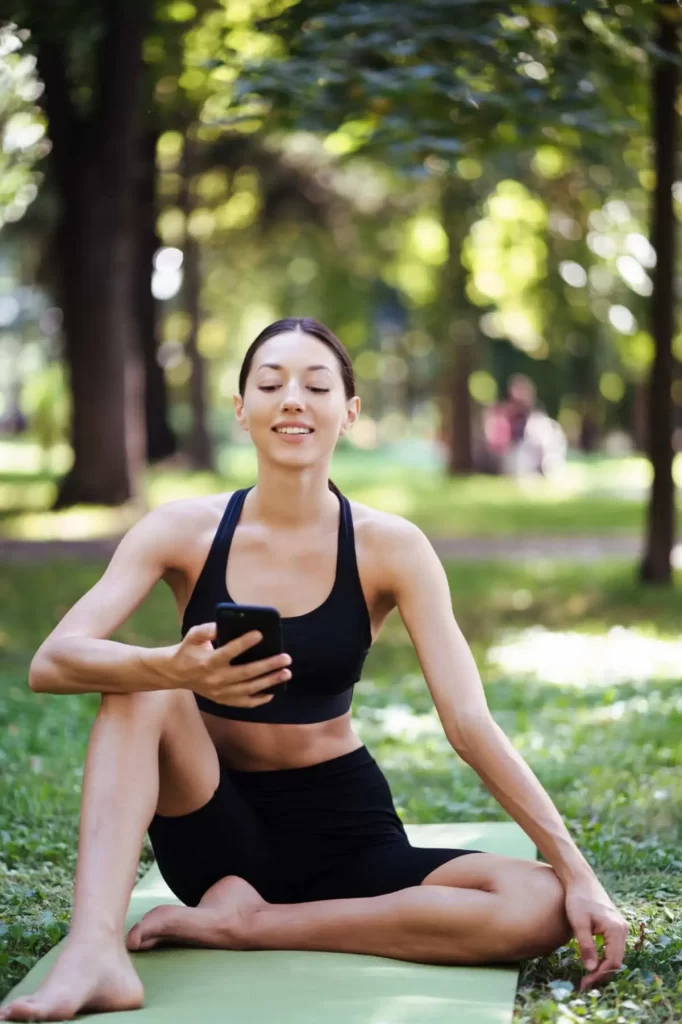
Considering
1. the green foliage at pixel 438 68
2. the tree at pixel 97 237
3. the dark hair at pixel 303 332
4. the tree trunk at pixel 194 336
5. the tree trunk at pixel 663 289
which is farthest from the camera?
the tree trunk at pixel 194 336

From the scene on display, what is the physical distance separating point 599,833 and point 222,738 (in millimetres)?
1880

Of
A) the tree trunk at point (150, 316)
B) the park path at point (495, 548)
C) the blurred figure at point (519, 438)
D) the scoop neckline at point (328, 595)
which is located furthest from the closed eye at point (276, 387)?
the blurred figure at point (519, 438)

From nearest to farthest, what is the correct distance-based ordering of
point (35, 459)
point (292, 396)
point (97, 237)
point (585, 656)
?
point (292, 396) → point (585, 656) → point (97, 237) → point (35, 459)

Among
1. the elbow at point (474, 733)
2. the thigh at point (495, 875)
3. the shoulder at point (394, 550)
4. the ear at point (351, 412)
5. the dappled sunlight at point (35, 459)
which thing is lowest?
the dappled sunlight at point (35, 459)

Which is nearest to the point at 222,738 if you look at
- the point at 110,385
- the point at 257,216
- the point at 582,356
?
the point at 110,385

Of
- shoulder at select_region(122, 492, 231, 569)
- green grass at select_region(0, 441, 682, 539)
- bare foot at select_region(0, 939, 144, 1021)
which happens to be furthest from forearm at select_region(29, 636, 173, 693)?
green grass at select_region(0, 441, 682, 539)

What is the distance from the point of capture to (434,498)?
21125 millimetres

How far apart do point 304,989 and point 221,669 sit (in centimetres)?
81

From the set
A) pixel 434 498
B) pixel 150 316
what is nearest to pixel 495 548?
pixel 434 498

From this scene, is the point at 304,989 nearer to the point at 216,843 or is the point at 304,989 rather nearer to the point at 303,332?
the point at 216,843

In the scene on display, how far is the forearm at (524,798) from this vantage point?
353cm

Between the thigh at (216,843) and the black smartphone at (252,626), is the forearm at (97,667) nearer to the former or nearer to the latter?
the black smartphone at (252,626)

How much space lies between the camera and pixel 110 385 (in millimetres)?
15664

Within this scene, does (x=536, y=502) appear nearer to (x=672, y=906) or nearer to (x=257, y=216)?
(x=257, y=216)
